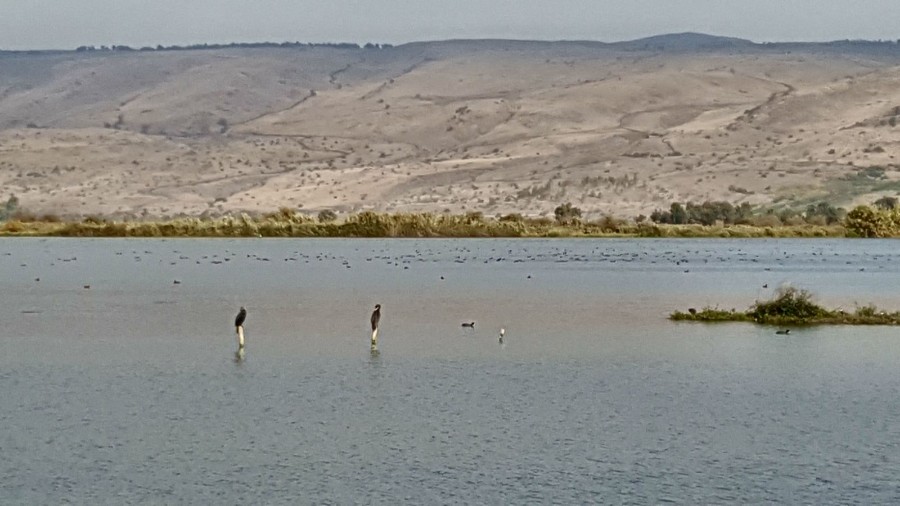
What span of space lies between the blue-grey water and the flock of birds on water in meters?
14.3

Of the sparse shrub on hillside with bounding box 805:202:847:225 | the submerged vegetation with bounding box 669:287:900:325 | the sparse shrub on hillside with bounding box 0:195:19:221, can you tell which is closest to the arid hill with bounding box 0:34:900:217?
the sparse shrub on hillside with bounding box 0:195:19:221

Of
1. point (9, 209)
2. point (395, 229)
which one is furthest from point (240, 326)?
point (9, 209)

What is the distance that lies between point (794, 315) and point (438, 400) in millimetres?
12207

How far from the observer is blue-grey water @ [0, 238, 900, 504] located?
48.3 feet

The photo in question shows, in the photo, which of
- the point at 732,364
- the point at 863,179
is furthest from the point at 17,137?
the point at 732,364

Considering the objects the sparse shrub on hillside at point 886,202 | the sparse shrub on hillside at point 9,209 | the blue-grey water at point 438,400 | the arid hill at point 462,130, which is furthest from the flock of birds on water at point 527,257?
the sparse shrub on hillside at point 9,209

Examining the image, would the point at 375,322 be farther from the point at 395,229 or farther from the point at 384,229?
the point at 395,229

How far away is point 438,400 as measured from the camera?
19.6 m

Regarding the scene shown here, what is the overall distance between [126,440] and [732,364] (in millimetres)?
10226

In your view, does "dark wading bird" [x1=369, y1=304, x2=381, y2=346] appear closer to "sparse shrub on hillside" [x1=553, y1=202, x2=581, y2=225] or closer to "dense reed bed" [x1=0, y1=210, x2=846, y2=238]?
"dense reed bed" [x1=0, y1=210, x2=846, y2=238]

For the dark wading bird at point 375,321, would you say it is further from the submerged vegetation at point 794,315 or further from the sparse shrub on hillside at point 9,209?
the sparse shrub on hillside at point 9,209

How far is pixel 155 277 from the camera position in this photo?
46406mm

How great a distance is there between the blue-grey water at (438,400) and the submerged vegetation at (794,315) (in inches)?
34.1

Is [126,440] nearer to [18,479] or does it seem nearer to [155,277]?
[18,479]
